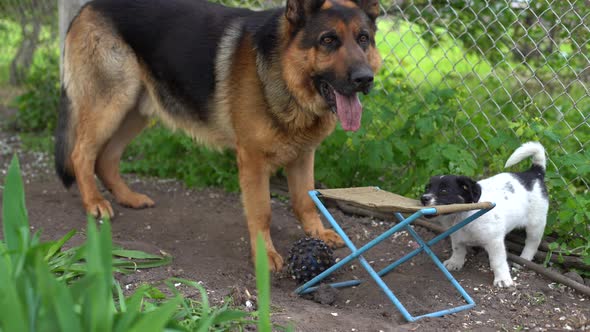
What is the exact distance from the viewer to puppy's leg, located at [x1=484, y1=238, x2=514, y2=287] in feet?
10.6

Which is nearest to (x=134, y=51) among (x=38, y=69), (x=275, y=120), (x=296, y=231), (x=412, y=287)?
(x=275, y=120)

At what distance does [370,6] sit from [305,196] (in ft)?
4.04

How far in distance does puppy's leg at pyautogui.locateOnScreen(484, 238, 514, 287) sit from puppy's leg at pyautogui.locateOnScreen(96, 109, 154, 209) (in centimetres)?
249

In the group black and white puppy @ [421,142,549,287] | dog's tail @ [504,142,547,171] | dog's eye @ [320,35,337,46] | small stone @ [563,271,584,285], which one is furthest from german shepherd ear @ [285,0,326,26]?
small stone @ [563,271,584,285]

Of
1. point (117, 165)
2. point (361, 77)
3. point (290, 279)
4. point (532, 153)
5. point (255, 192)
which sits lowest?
point (290, 279)

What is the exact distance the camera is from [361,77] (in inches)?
121

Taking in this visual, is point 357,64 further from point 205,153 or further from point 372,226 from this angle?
point 205,153

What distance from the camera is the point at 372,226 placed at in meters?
4.32

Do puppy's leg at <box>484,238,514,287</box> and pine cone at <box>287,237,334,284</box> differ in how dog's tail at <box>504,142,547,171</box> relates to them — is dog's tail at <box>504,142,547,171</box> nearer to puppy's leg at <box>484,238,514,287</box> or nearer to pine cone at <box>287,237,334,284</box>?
puppy's leg at <box>484,238,514,287</box>

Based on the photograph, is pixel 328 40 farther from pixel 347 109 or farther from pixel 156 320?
pixel 156 320

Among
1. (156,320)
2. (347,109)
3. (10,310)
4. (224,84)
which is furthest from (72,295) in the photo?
(224,84)

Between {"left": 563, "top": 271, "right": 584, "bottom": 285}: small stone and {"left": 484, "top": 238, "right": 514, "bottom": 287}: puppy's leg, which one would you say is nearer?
{"left": 484, "top": 238, "right": 514, "bottom": 287}: puppy's leg

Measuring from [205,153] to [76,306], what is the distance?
3416 millimetres

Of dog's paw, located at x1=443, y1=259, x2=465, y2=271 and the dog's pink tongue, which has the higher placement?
the dog's pink tongue
